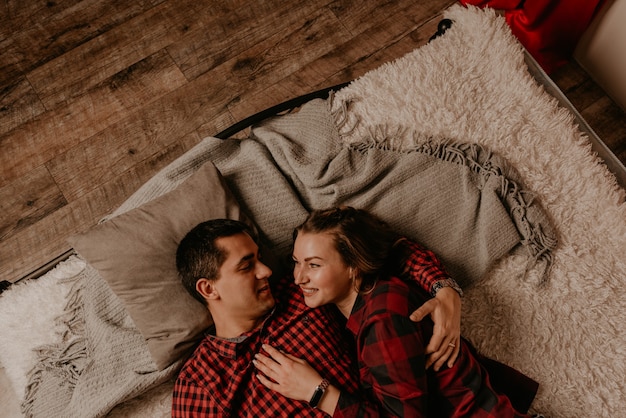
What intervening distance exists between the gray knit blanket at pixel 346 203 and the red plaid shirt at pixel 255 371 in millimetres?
174

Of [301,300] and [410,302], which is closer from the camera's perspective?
[410,302]

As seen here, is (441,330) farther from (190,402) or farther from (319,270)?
(190,402)

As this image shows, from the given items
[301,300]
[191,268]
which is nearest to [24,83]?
[191,268]

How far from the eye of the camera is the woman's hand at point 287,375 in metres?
1.12

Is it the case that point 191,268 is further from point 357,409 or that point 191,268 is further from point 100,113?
point 100,113

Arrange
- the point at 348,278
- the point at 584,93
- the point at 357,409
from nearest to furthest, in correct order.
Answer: the point at 357,409, the point at 348,278, the point at 584,93

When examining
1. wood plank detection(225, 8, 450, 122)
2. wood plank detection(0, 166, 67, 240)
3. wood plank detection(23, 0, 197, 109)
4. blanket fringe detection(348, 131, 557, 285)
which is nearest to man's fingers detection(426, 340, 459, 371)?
blanket fringe detection(348, 131, 557, 285)

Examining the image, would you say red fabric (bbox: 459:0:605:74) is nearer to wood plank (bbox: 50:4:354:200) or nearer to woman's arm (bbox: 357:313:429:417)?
wood plank (bbox: 50:4:354:200)

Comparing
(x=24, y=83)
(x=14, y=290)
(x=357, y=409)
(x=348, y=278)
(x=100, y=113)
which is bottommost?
(x=357, y=409)

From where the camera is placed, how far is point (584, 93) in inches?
75.7

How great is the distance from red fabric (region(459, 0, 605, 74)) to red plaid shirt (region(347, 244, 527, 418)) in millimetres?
1157

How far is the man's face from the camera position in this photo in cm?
120

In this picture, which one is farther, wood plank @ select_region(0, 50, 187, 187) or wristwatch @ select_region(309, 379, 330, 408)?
wood plank @ select_region(0, 50, 187, 187)

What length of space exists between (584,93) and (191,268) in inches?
65.2
